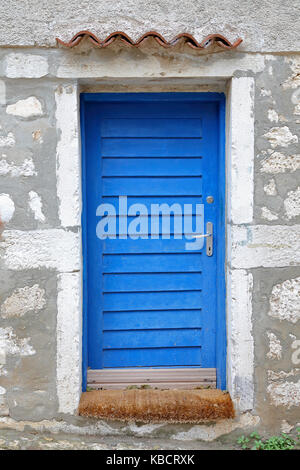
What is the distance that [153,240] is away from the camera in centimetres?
347

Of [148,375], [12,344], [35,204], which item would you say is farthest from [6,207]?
[148,375]

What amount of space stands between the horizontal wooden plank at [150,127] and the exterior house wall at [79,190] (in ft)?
0.84

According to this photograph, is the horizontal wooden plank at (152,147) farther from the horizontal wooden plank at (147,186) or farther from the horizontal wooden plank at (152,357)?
the horizontal wooden plank at (152,357)

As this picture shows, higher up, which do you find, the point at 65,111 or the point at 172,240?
the point at 65,111

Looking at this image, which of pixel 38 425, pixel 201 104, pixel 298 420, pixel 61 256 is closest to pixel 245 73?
pixel 201 104

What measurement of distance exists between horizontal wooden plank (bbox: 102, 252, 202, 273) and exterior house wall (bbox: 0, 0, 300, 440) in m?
0.34

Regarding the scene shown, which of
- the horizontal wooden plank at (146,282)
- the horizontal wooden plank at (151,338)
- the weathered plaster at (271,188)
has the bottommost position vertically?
the horizontal wooden plank at (151,338)

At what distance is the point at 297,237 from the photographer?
320cm

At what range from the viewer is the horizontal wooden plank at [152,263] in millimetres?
3467

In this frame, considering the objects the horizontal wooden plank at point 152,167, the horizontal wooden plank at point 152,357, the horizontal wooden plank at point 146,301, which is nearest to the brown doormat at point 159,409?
the horizontal wooden plank at point 152,357

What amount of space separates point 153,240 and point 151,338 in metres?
0.74
